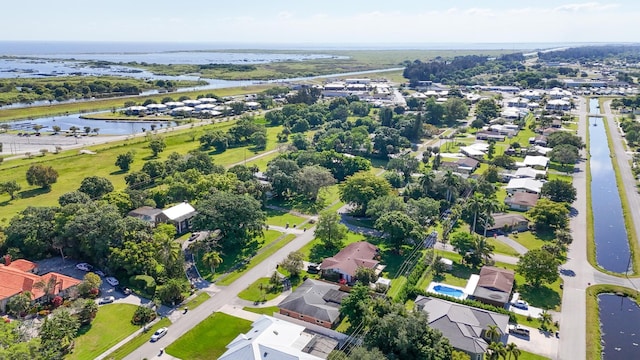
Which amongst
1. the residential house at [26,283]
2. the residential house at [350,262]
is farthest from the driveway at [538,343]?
the residential house at [26,283]

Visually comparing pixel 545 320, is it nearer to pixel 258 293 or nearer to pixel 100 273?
pixel 258 293

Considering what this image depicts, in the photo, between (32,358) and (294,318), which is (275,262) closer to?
(294,318)

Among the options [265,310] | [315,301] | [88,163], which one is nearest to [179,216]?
[265,310]

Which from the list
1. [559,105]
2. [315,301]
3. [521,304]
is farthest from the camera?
[559,105]

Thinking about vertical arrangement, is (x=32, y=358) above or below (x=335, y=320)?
above

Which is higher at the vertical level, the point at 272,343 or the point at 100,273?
the point at 272,343

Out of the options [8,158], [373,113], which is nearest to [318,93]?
[373,113]
